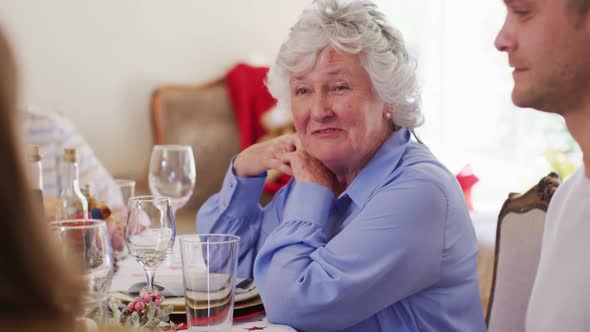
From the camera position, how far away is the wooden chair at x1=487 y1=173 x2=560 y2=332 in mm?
1717

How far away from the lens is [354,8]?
1.71m

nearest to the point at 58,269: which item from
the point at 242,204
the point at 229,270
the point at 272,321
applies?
the point at 229,270

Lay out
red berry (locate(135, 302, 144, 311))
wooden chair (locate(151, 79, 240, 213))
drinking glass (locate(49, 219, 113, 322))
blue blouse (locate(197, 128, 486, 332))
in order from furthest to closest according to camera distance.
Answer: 1. wooden chair (locate(151, 79, 240, 213))
2. blue blouse (locate(197, 128, 486, 332))
3. red berry (locate(135, 302, 144, 311))
4. drinking glass (locate(49, 219, 113, 322))

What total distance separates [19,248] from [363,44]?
1354 mm

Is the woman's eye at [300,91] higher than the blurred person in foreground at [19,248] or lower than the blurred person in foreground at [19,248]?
lower

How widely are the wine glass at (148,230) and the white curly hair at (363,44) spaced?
1.95 feet

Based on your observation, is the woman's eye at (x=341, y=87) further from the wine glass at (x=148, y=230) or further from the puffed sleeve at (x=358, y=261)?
the wine glass at (x=148, y=230)

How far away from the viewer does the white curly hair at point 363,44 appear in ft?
5.53

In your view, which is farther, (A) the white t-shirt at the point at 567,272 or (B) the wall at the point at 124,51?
(B) the wall at the point at 124,51

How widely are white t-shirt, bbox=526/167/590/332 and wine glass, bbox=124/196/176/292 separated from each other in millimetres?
651

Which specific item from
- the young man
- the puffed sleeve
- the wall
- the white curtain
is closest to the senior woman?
the puffed sleeve

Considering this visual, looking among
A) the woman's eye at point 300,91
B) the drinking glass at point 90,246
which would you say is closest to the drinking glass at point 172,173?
the woman's eye at point 300,91

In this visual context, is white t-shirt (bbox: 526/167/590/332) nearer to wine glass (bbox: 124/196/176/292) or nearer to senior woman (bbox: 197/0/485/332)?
senior woman (bbox: 197/0/485/332)

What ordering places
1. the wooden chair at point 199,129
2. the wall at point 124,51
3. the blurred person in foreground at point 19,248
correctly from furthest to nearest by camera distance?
the wooden chair at point 199,129 → the wall at point 124,51 → the blurred person in foreground at point 19,248
